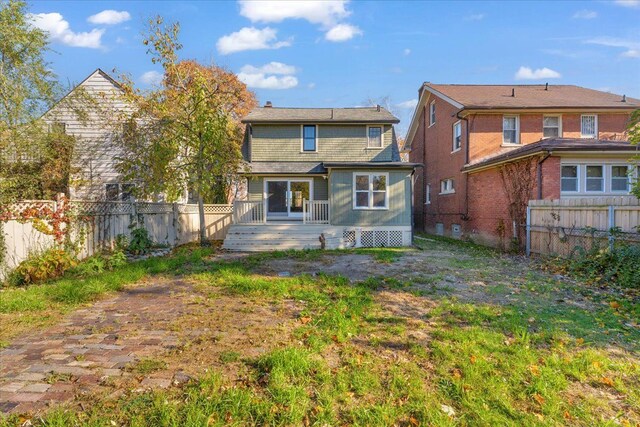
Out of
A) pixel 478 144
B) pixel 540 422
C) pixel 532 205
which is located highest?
pixel 478 144

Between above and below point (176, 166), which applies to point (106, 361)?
below

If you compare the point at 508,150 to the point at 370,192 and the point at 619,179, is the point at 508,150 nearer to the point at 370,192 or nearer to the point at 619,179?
the point at 619,179

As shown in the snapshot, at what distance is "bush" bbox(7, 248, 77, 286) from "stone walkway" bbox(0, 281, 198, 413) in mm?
2989

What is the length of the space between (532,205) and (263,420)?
12670 millimetres

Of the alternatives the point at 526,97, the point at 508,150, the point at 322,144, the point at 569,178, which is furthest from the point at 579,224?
the point at 322,144

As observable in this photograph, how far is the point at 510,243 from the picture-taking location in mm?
13852

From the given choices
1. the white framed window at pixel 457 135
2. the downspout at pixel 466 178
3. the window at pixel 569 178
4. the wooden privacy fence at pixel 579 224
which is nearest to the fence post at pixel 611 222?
the wooden privacy fence at pixel 579 224

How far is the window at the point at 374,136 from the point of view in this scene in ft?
62.8

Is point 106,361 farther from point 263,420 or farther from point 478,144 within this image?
point 478,144

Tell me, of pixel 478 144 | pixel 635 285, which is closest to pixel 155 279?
pixel 635 285

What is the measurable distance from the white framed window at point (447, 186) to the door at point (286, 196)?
26.3 feet

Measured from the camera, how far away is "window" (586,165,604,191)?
548 inches

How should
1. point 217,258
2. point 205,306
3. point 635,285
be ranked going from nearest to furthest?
1. point 205,306
2. point 635,285
3. point 217,258

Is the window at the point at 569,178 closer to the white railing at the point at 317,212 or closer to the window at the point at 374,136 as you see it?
the window at the point at 374,136
